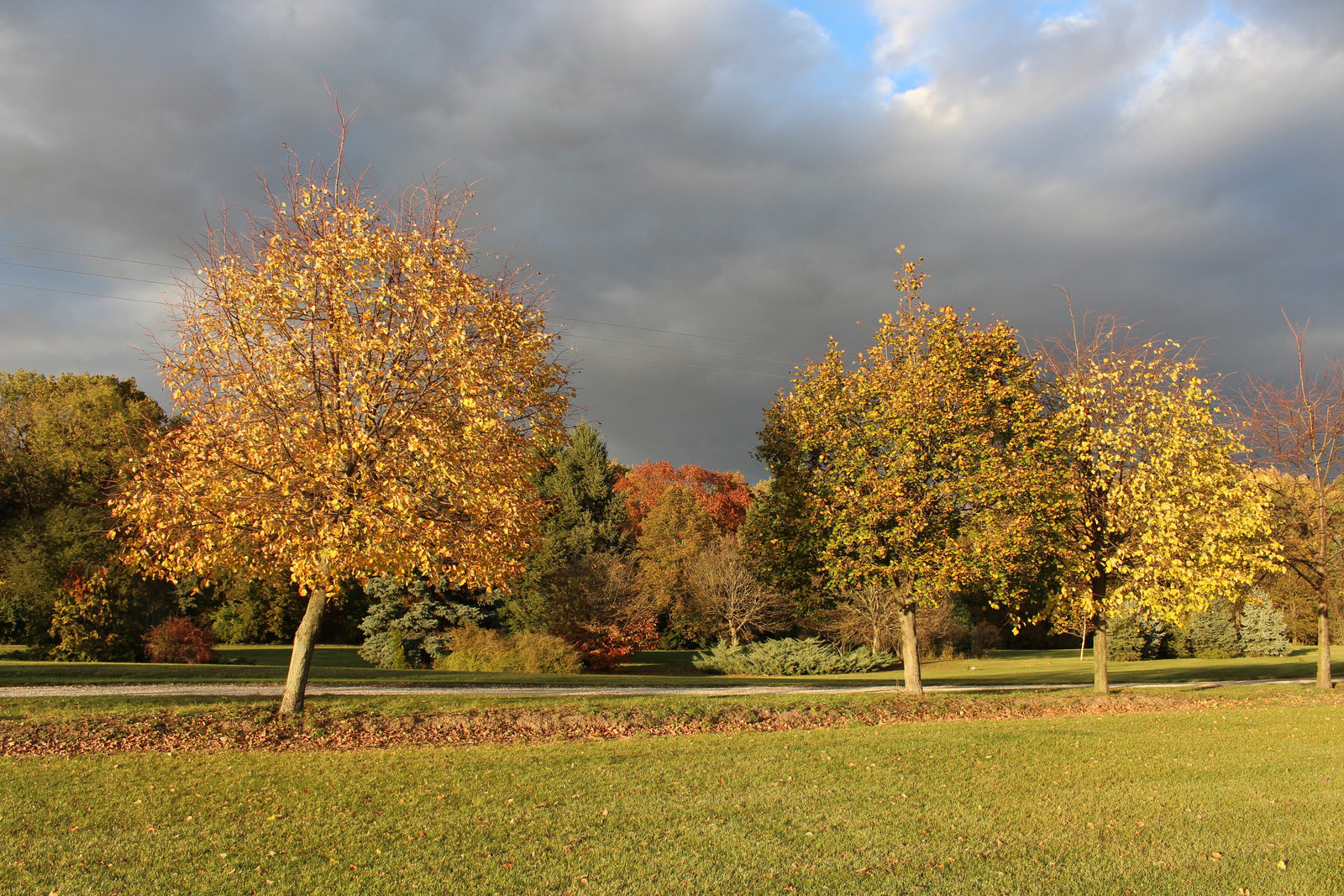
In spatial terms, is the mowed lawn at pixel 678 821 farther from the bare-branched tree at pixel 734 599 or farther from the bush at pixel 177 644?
the bare-branched tree at pixel 734 599

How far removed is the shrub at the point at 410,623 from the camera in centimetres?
2933

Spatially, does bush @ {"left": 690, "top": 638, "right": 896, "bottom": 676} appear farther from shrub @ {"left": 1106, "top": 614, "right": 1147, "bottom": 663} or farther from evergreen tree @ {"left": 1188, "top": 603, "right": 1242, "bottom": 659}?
evergreen tree @ {"left": 1188, "top": 603, "right": 1242, "bottom": 659}

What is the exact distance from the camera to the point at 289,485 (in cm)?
978

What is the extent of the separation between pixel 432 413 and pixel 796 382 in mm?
9257

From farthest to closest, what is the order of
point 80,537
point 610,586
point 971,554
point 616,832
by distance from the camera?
1. point 610,586
2. point 80,537
3. point 971,554
4. point 616,832

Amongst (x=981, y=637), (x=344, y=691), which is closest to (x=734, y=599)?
(x=981, y=637)

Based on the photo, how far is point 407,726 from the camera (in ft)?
36.7

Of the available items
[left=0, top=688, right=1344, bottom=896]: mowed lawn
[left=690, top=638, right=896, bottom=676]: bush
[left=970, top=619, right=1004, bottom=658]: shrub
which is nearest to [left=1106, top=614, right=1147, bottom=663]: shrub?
[left=970, top=619, right=1004, bottom=658]: shrub

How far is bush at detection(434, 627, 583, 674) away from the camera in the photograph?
84.3 feet

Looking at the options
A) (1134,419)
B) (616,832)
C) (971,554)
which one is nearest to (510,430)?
(616,832)

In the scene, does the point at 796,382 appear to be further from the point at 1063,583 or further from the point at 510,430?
the point at 510,430

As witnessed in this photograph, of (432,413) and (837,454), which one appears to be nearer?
(432,413)

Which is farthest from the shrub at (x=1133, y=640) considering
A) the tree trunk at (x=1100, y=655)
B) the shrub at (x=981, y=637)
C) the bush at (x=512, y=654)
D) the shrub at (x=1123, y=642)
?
the bush at (x=512, y=654)

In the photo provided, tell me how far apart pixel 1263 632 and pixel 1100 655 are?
3108cm
